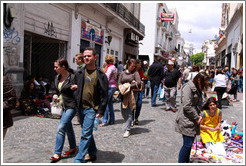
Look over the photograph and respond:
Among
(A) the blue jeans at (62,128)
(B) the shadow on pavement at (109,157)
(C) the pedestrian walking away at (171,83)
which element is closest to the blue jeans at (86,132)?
(A) the blue jeans at (62,128)

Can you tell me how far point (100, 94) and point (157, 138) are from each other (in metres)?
2.16

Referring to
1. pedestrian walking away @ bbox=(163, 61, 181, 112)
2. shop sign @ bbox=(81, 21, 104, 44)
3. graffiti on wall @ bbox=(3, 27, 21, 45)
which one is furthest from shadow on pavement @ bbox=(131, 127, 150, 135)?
shop sign @ bbox=(81, 21, 104, 44)

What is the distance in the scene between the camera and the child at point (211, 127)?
14.1 ft

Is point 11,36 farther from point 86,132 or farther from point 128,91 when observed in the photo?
point 86,132

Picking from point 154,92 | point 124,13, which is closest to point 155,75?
point 154,92

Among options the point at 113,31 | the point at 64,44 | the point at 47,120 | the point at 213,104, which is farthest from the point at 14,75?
the point at 113,31

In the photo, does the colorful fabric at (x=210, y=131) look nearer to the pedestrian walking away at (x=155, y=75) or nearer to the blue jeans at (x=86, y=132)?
the blue jeans at (x=86, y=132)

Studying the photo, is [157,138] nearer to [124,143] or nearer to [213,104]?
[124,143]

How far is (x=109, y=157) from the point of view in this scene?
13.2 ft

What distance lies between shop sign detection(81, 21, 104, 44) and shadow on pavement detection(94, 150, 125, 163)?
1024 cm

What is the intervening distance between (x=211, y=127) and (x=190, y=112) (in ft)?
4.25

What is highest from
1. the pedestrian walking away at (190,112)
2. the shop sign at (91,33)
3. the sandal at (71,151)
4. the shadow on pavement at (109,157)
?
the shop sign at (91,33)

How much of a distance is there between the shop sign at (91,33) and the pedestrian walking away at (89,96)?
1026cm

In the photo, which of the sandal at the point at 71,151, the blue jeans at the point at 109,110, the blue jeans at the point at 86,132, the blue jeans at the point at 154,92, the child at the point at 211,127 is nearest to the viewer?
the blue jeans at the point at 86,132
